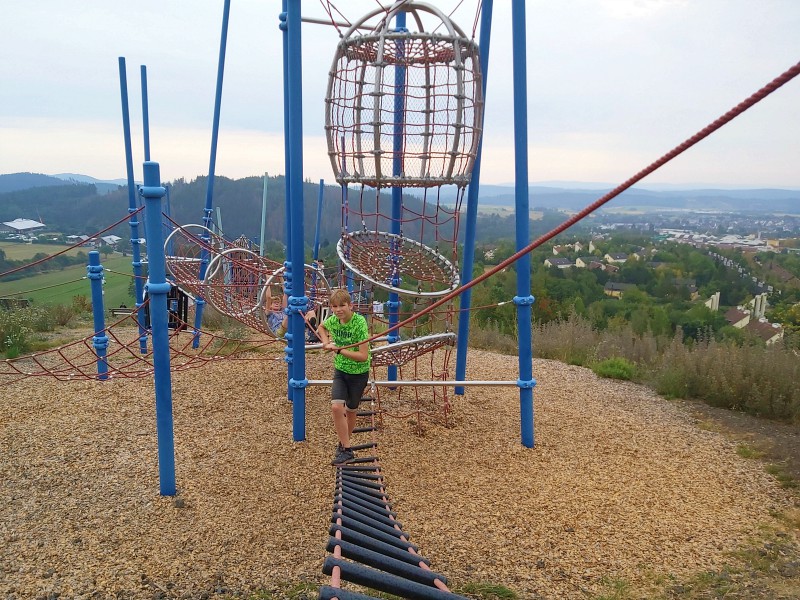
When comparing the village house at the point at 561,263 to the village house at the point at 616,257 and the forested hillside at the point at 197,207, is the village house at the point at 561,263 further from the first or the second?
the village house at the point at 616,257

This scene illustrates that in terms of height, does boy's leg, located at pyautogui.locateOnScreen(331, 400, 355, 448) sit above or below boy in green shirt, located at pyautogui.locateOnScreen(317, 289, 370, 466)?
below

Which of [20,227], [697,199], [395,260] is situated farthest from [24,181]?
[697,199]

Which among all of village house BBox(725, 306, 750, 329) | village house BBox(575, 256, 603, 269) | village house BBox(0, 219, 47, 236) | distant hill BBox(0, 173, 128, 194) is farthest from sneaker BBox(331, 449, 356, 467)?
distant hill BBox(0, 173, 128, 194)

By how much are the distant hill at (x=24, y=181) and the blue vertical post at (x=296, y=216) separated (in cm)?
3243

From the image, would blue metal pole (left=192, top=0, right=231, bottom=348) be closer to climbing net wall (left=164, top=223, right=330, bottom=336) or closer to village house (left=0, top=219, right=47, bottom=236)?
climbing net wall (left=164, top=223, right=330, bottom=336)

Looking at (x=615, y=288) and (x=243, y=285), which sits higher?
(x=243, y=285)

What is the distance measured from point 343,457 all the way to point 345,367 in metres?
0.63

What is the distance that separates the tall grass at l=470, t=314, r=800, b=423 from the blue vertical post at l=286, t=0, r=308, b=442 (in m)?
4.36

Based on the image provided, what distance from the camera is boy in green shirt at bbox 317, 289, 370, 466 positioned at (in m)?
4.19

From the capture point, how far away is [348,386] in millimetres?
4266

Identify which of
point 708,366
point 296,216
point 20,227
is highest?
point 296,216

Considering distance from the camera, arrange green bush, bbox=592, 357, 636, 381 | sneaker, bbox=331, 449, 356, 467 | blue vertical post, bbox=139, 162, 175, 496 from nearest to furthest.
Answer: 1. blue vertical post, bbox=139, 162, 175, 496
2. sneaker, bbox=331, 449, 356, 467
3. green bush, bbox=592, 357, 636, 381

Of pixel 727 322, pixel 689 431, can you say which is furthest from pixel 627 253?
pixel 689 431

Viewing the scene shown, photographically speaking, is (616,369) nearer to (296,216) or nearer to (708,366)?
(708,366)
